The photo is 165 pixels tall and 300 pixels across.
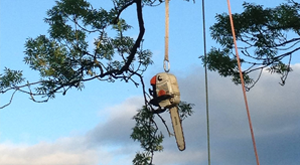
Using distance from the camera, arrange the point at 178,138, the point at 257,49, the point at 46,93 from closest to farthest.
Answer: the point at 178,138 → the point at 46,93 → the point at 257,49

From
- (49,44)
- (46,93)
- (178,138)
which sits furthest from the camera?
(49,44)

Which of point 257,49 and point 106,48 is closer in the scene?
point 106,48

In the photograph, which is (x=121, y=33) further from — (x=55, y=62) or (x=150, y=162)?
(x=150, y=162)

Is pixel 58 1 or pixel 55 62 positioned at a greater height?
pixel 58 1

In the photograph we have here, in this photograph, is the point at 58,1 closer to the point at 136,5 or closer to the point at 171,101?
the point at 136,5

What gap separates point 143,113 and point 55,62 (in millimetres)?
1053

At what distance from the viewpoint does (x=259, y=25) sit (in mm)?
5340

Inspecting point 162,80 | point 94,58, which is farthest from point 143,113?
point 162,80

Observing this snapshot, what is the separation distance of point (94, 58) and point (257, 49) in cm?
181

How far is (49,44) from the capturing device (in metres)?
4.71

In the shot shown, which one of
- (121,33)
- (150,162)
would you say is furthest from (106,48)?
(150,162)

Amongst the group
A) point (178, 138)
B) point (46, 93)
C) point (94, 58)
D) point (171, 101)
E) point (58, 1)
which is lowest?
point (178, 138)

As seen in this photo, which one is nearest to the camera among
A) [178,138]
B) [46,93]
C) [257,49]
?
[178,138]

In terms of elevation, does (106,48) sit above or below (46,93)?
above
